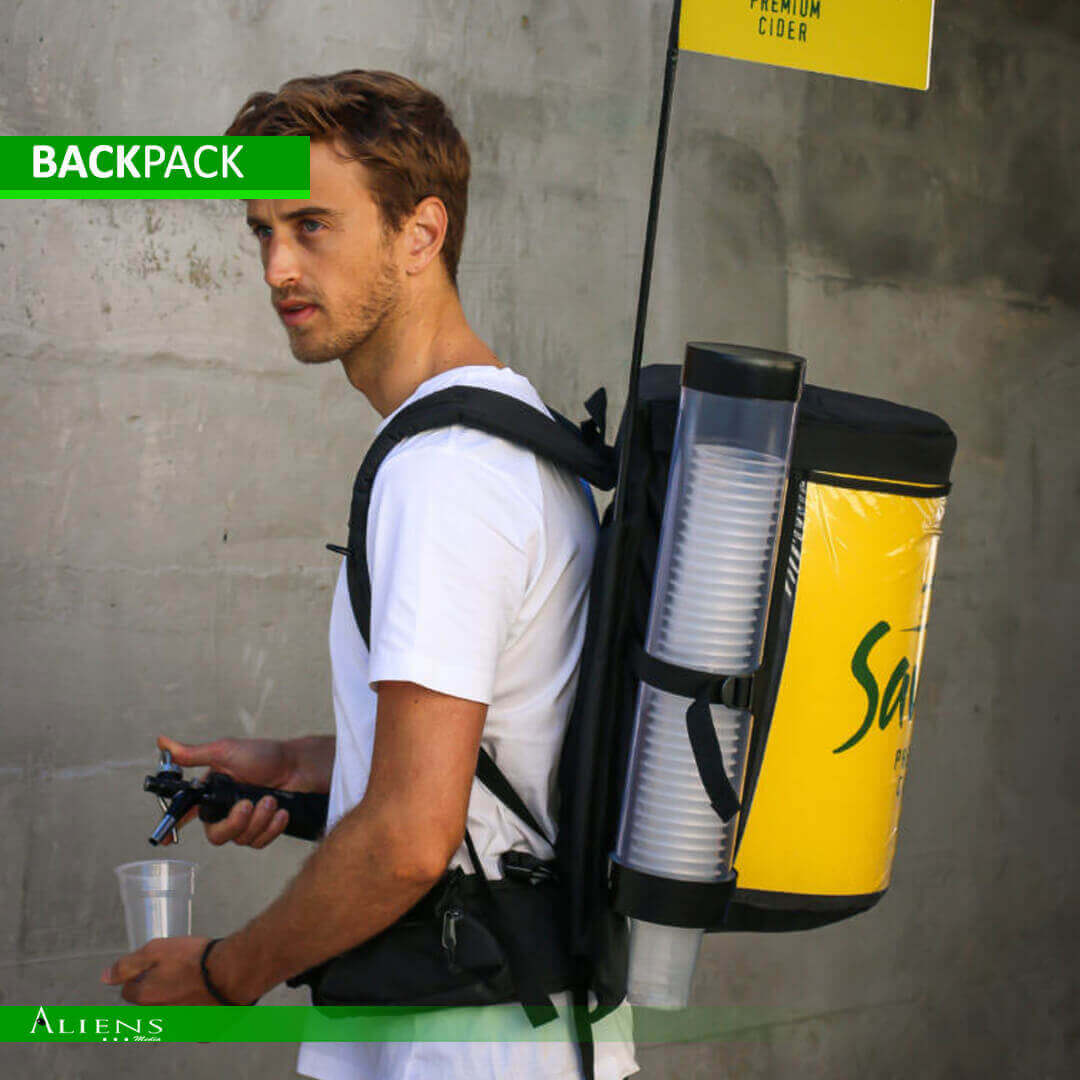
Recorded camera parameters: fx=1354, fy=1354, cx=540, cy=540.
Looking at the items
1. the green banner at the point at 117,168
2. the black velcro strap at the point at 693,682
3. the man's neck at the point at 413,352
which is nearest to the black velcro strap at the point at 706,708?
the black velcro strap at the point at 693,682

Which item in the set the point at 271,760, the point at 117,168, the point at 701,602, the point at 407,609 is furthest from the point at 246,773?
the point at 117,168

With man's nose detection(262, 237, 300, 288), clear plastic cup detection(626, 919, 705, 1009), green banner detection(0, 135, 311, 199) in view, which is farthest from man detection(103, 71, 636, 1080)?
green banner detection(0, 135, 311, 199)

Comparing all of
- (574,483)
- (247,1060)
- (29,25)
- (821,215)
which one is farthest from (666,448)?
(821,215)

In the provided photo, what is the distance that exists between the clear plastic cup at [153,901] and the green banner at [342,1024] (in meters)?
0.11

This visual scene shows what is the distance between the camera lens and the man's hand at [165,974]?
1.42 metres

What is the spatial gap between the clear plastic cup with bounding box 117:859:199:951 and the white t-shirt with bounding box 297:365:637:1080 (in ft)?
0.91

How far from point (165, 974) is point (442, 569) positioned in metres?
0.55

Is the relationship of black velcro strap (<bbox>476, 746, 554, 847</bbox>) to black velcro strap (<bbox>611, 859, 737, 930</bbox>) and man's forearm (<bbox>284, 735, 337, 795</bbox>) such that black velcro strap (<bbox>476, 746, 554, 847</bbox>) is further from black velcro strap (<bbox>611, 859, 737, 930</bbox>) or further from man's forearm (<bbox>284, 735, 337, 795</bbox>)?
man's forearm (<bbox>284, 735, 337, 795</bbox>)

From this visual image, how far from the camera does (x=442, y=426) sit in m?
1.38

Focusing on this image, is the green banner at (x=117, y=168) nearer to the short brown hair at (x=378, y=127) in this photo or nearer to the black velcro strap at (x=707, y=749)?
the short brown hair at (x=378, y=127)

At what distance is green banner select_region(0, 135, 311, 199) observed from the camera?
103 inches

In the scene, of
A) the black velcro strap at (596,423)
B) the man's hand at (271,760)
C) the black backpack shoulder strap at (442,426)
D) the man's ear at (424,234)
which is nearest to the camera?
the black backpack shoulder strap at (442,426)

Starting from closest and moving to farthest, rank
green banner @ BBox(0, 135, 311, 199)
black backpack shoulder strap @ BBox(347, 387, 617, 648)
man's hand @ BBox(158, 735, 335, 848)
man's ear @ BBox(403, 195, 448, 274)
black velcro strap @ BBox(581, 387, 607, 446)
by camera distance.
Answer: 1. black backpack shoulder strap @ BBox(347, 387, 617, 648)
2. black velcro strap @ BBox(581, 387, 607, 446)
3. man's ear @ BBox(403, 195, 448, 274)
4. man's hand @ BBox(158, 735, 335, 848)
5. green banner @ BBox(0, 135, 311, 199)

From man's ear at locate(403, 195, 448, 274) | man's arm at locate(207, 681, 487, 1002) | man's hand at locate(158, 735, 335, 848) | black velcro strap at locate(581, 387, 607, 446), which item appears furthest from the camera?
man's hand at locate(158, 735, 335, 848)
